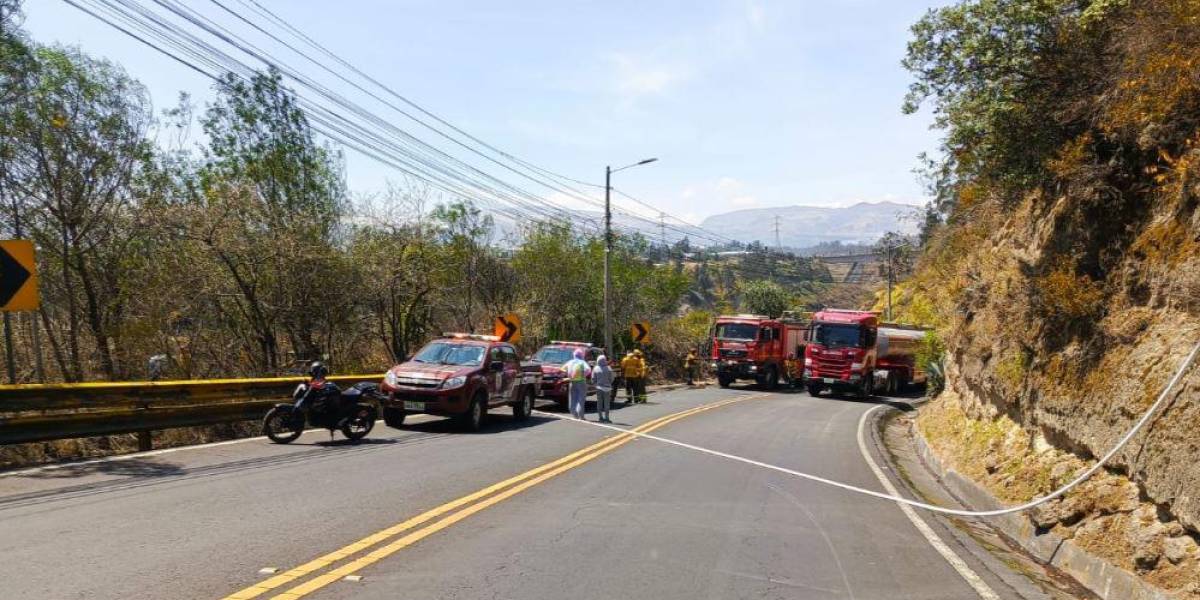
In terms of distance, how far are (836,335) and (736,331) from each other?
5480 mm

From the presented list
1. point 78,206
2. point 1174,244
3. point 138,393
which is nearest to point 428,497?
point 138,393

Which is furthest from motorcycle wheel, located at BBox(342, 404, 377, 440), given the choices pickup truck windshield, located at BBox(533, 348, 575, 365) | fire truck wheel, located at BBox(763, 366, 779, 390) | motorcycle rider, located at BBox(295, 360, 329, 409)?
fire truck wheel, located at BBox(763, 366, 779, 390)

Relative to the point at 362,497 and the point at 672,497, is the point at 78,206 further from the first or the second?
the point at 672,497

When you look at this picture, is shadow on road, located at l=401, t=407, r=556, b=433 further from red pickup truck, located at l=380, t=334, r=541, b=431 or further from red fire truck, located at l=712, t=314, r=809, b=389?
red fire truck, located at l=712, t=314, r=809, b=389

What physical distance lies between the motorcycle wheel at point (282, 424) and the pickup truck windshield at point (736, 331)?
85.1 ft

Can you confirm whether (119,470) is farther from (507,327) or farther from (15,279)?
(507,327)

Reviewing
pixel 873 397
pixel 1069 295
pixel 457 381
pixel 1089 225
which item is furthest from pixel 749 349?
pixel 1069 295

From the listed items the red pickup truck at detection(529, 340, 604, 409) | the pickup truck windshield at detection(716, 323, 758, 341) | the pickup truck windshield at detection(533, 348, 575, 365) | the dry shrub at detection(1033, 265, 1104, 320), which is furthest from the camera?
the pickup truck windshield at detection(716, 323, 758, 341)

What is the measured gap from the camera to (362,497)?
8.41 metres

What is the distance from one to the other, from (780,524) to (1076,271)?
5.74 meters

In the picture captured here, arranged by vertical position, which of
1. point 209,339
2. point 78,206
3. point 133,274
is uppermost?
point 78,206

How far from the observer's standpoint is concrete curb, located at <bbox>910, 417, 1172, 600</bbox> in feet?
20.2

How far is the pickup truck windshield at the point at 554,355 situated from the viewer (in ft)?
76.9

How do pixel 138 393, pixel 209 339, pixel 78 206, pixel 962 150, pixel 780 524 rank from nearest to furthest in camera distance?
pixel 780 524
pixel 138 393
pixel 962 150
pixel 78 206
pixel 209 339
